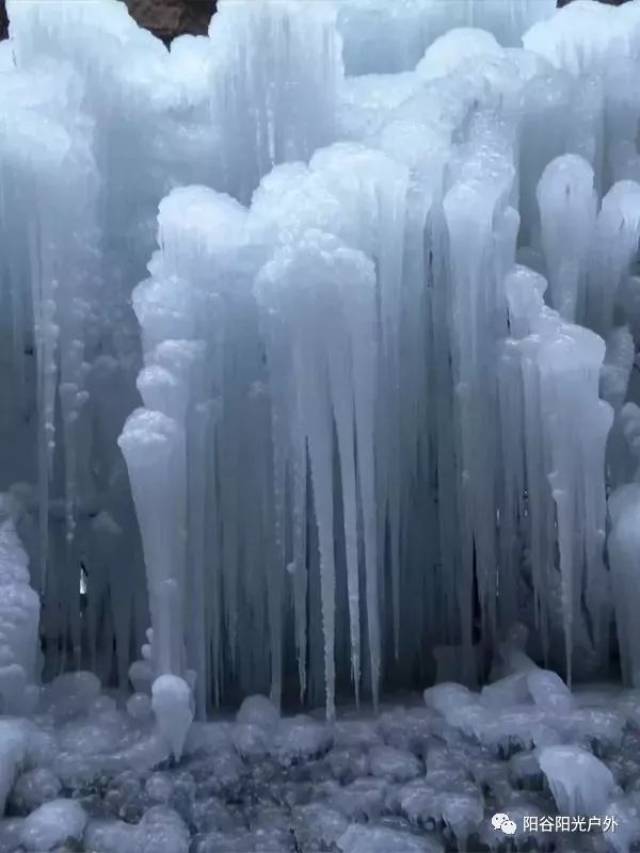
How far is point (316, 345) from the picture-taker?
155 inches

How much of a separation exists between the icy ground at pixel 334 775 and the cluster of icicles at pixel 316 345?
0.27 metres

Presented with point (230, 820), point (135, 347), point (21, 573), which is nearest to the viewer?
point (230, 820)

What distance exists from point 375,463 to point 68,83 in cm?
190

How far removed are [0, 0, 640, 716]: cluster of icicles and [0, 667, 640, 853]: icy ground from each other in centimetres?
27

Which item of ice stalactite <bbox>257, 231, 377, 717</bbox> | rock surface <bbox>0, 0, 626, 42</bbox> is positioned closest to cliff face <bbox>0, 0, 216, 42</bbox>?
rock surface <bbox>0, 0, 626, 42</bbox>

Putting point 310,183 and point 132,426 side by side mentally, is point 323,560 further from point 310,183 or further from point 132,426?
point 310,183

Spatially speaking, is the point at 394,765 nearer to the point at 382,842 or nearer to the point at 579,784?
the point at 382,842

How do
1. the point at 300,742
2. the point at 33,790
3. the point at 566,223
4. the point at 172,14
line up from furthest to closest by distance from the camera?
the point at 172,14 < the point at 566,223 < the point at 300,742 < the point at 33,790

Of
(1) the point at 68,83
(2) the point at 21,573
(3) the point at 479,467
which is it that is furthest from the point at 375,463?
(1) the point at 68,83

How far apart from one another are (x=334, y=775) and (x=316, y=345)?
146 cm

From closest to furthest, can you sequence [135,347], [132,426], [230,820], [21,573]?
[230,820] < [132,426] < [21,573] < [135,347]

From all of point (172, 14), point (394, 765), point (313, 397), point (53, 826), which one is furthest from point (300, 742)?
point (172, 14)

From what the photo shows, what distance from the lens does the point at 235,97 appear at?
443 cm

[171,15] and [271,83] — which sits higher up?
[171,15]
